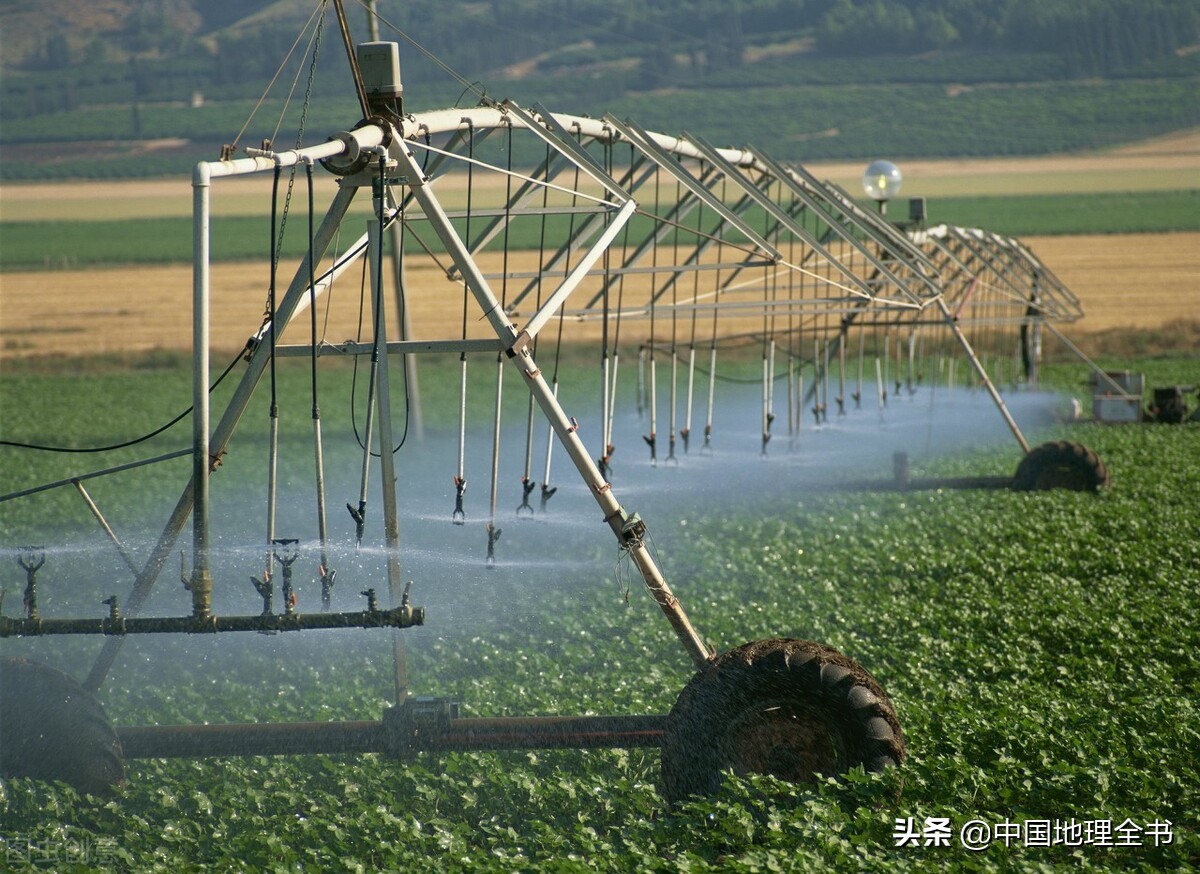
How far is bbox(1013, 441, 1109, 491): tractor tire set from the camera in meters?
17.6

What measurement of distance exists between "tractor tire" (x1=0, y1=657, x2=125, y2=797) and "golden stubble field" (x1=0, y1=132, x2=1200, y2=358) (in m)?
32.4

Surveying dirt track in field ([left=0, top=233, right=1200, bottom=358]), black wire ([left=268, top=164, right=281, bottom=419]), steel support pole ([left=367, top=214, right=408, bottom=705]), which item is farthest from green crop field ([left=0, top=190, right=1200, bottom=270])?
steel support pole ([left=367, top=214, right=408, bottom=705])

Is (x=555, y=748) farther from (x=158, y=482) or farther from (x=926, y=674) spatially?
(x=158, y=482)

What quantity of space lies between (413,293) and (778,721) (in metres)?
51.9

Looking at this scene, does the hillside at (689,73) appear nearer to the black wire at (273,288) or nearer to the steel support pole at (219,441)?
the steel support pole at (219,441)

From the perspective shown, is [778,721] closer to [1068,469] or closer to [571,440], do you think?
[571,440]

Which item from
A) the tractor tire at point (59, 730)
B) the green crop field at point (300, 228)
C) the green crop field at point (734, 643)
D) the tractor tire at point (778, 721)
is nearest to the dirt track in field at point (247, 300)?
the green crop field at point (300, 228)

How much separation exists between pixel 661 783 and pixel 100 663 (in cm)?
316

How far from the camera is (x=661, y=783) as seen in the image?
773 cm

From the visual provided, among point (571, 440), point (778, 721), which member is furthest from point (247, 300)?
point (778, 721)

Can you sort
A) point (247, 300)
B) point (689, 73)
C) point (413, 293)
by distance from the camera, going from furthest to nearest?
point (689, 73) → point (413, 293) → point (247, 300)

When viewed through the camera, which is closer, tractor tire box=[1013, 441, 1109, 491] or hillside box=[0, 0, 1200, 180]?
tractor tire box=[1013, 441, 1109, 491]

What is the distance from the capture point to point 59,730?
778 cm

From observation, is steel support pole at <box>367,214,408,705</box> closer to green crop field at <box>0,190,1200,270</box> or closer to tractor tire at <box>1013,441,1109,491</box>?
tractor tire at <box>1013,441,1109,491</box>
